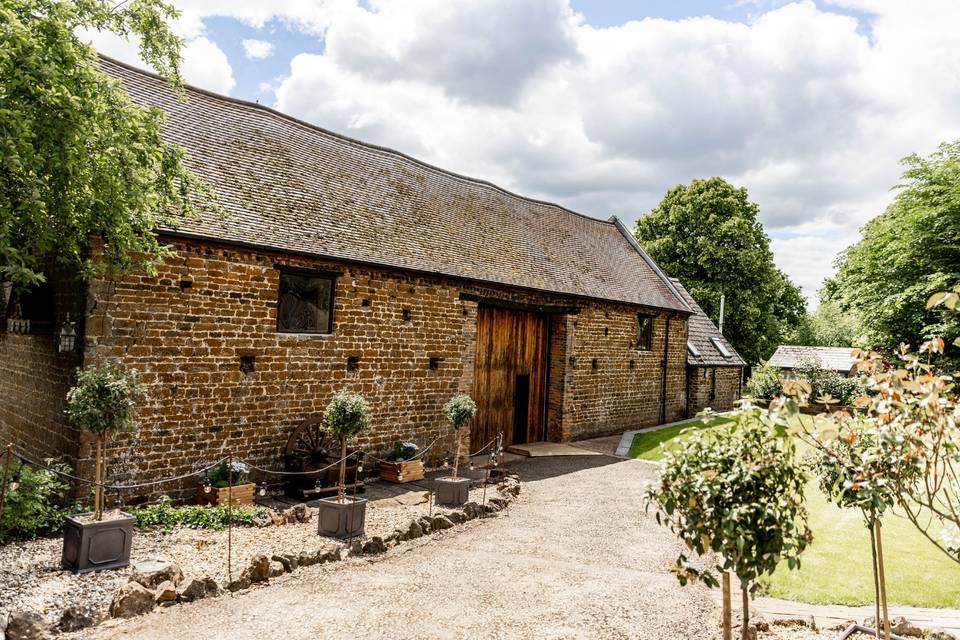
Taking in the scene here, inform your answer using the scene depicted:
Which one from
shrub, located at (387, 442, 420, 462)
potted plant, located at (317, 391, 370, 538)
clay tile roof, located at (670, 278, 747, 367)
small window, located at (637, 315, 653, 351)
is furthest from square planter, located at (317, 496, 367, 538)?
clay tile roof, located at (670, 278, 747, 367)

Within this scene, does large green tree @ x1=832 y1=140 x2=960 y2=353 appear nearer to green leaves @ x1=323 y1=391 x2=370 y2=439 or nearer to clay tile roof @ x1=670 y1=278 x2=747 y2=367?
clay tile roof @ x1=670 y1=278 x2=747 y2=367

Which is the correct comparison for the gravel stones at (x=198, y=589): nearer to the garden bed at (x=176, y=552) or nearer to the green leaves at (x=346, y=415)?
the garden bed at (x=176, y=552)

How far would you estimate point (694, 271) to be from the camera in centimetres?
3672

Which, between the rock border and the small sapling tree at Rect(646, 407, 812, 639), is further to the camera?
the rock border

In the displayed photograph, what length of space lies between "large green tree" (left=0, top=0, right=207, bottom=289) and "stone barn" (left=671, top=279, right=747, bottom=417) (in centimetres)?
2040

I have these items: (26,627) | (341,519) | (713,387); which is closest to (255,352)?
(341,519)

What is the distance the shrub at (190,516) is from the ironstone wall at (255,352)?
700mm

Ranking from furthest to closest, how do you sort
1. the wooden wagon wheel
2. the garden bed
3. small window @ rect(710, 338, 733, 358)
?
small window @ rect(710, 338, 733, 358) < the wooden wagon wheel < the garden bed

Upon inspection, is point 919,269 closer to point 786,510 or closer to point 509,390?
point 509,390

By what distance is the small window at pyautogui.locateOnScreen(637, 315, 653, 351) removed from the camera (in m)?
21.6

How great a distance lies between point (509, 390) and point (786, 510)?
12787 mm

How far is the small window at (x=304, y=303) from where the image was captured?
A: 37.8 feet

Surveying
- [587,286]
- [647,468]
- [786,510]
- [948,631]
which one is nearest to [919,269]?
[587,286]

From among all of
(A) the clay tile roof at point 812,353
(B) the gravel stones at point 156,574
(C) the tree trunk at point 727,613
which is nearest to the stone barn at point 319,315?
(B) the gravel stones at point 156,574
